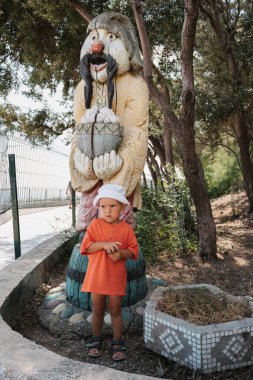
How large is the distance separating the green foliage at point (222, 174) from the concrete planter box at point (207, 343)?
66.6 feet

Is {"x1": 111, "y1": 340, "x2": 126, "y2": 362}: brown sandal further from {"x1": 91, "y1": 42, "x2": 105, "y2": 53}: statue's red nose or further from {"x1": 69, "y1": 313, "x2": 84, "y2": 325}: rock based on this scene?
{"x1": 91, "y1": 42, "x2": 105, "y2": 53}: statue's red nose

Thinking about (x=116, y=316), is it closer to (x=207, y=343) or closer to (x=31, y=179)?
(x=207, y=343)

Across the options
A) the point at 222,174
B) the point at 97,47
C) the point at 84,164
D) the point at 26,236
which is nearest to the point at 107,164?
the point at 84,164

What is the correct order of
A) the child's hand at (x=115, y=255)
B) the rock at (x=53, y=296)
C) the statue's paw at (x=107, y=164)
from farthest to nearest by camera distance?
the rock at (x=53, y=296) < the statue's paw at (x=107, y=164) < the child's hand at (x=115, y=255)

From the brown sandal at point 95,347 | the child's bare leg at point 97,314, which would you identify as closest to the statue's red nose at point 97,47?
the child's bare leg at point 97,314

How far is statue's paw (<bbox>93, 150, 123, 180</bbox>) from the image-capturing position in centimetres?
352

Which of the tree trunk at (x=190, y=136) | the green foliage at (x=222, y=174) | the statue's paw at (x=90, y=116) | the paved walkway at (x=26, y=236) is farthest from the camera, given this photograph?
the green foliage at (x=222, y=174)

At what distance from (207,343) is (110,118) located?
78.9 inches

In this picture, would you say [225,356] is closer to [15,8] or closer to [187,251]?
[187,251]

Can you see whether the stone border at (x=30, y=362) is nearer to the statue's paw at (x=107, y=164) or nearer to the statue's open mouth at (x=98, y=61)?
the statue's paw at (x=107, y=164)

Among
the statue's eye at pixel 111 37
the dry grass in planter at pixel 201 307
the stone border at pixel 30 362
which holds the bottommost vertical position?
the stone border at pixel 30 362

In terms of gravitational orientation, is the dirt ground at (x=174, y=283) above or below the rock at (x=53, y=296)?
below

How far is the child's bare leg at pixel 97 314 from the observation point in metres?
2.93

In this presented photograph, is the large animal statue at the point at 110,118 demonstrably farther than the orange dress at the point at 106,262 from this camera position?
Yes
